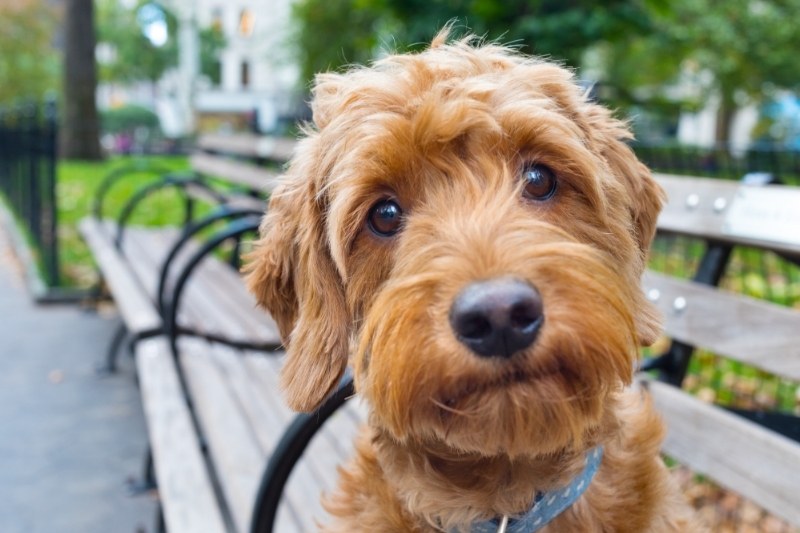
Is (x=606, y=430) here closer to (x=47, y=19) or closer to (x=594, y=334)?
(x=594, y=334)

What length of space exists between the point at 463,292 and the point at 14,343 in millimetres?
6711

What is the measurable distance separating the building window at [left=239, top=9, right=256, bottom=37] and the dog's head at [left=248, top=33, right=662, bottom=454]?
66.6 metres

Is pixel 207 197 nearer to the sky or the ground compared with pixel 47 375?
nearer to the sky

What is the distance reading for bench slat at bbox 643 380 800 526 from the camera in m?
2.21

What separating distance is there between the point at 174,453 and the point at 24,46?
32140 mm

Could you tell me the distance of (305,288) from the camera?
7.08 feet

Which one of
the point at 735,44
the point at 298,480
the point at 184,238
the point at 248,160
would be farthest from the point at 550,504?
the point at 735,44

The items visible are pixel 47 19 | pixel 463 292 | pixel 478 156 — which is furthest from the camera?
pixel 47 19

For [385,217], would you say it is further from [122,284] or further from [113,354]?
[113,354]

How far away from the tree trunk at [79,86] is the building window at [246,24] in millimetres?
45365

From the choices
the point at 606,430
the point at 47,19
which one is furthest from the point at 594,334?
the point at 47,19

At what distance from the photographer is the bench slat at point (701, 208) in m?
2.65

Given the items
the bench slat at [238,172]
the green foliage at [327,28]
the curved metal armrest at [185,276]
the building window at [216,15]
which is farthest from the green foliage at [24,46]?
the building window at [216,15]

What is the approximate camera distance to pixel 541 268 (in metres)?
1.55
